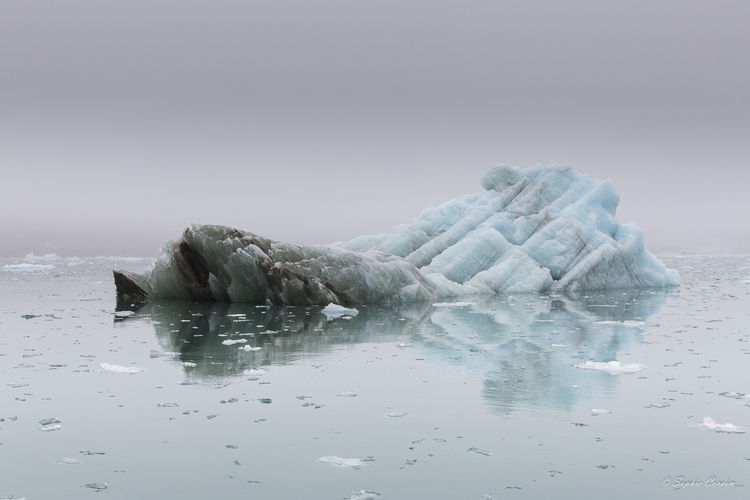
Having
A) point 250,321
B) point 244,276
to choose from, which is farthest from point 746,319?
point 244,276

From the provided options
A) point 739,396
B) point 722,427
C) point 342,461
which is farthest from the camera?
point 739,396

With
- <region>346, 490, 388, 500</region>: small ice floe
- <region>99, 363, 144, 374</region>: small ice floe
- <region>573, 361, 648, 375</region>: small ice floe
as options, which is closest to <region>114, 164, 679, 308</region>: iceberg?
<region>99, 363, 144, 374</region>: small ice floe

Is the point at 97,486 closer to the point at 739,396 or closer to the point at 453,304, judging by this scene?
the point at 739,396

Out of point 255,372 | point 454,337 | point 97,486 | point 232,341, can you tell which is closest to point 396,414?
point 255,372

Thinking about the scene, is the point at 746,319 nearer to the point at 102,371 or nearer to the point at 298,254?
the point at 298,254

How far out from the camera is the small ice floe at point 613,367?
701cm

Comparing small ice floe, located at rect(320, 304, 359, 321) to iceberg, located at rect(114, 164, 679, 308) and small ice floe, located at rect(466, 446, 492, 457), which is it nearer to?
iceberg, located at rect(114, 164, 679, 308)

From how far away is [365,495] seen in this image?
372 cm

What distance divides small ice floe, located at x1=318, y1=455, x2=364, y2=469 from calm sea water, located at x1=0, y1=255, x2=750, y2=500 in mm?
14

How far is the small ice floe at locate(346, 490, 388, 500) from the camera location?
3.68 meters

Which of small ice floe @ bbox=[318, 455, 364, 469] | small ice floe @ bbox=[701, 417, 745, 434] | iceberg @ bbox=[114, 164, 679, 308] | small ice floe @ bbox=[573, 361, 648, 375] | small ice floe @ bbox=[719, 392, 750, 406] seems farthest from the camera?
iceberg @ bbox=[114, 164, 679, 308]

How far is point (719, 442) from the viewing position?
4.64m

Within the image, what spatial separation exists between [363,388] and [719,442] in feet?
10.3

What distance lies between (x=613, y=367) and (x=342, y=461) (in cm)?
413
